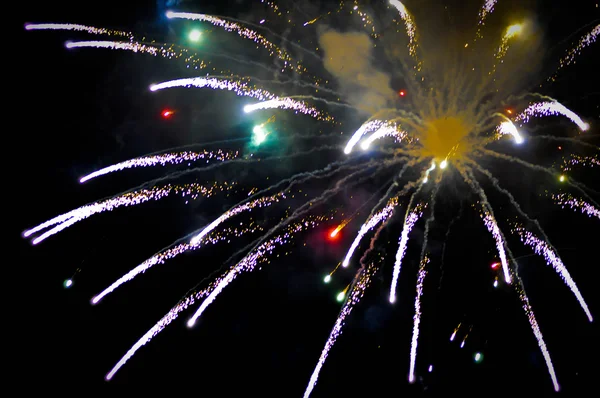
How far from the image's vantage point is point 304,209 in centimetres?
1028

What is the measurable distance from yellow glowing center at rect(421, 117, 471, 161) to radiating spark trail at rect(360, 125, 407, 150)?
0.59 metres

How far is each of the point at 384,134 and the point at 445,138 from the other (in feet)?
5.18

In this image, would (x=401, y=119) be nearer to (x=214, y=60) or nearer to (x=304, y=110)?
(x=304, y=110)

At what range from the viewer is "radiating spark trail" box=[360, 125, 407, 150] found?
30.4 ft

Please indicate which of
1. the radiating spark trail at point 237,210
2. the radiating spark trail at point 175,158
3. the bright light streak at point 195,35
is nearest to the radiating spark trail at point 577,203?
the radiating spark trail at point 237,210

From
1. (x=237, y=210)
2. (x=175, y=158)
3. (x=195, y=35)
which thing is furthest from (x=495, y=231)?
(x=195, y=35)

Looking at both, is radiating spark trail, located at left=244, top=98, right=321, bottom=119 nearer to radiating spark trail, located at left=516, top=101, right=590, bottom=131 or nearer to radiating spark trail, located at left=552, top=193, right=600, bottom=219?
radiating spark trail, located at left=516, top=101, right=590, bottom=131

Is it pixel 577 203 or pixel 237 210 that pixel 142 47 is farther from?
pixel 577 203

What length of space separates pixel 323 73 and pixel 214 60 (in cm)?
266

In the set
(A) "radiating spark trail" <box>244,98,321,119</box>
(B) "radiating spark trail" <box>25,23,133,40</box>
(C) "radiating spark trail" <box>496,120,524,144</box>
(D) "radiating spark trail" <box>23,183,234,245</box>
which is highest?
(B) "radiating spark trail" <box>25,23,133,40</box>

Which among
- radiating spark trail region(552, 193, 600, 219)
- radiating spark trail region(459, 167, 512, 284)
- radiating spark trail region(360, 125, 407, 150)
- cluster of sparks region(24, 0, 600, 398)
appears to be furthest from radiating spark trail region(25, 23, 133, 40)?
radiating spark trail region(552, 193, 600, 219)

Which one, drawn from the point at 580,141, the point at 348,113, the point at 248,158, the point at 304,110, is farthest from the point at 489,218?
the point at 248,158

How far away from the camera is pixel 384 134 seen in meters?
9.58

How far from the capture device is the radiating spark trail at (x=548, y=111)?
8.36 m
